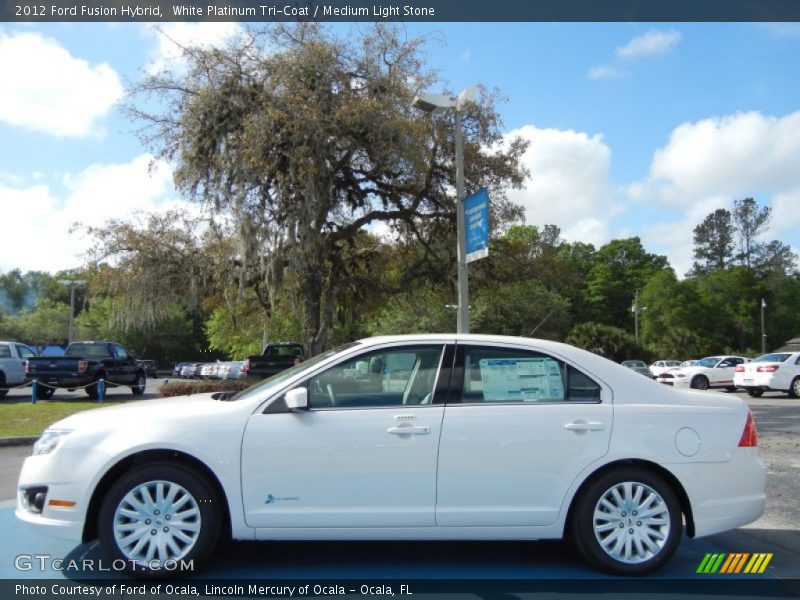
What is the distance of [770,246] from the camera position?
295ft

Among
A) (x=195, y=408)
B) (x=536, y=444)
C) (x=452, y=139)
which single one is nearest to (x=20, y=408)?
(x=452, y=139)

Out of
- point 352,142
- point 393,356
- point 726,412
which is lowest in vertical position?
point 726,412

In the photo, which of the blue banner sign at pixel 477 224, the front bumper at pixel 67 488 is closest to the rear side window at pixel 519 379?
the front bumper at pixel 67 488

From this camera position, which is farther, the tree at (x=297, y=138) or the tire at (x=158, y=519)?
the tree at (x=297, y=138)

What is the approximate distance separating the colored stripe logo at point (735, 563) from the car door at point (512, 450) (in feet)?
4.11

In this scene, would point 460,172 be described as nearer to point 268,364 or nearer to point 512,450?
point 512,450

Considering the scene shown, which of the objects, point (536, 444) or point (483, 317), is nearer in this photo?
point (536, 444)

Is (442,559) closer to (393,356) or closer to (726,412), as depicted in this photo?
(393,356)

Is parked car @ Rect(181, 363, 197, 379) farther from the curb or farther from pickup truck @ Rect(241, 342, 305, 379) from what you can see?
the curb

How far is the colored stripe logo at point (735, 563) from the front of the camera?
4953 mm

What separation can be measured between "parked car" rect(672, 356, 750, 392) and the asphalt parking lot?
77.3 ft

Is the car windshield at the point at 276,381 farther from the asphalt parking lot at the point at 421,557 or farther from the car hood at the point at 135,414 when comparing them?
the asphalt parking lot at the point at 421,557

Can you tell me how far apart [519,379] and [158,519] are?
259 centimetres

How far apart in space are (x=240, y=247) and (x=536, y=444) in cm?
1359
